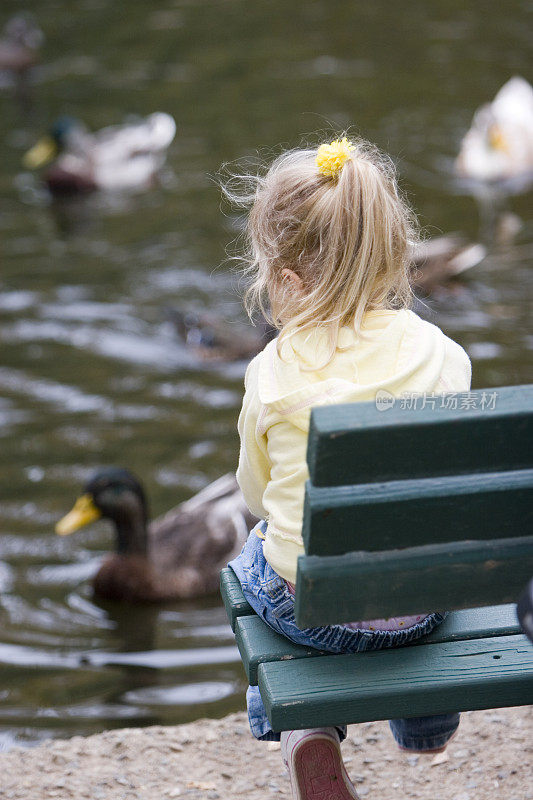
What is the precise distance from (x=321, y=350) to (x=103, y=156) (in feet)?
32.5

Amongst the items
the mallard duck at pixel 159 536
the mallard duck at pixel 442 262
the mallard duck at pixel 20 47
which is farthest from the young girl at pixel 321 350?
the mallard duck at pixel 20 47

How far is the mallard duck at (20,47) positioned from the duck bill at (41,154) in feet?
9.91

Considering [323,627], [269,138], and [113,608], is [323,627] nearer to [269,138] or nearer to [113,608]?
[113,608]

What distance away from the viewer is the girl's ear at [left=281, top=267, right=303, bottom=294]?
2.65 m

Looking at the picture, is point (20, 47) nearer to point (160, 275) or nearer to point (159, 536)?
point (160, 275)

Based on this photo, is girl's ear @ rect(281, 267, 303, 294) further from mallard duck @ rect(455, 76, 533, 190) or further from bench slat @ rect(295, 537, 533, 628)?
mallard duck @ rect(455, 76, 533, 190)

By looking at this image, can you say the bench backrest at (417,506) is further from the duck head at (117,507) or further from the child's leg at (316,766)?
the duck head at (117,507)

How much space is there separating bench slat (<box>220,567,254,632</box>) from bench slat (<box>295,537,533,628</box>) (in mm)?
406

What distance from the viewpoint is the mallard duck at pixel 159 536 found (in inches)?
231

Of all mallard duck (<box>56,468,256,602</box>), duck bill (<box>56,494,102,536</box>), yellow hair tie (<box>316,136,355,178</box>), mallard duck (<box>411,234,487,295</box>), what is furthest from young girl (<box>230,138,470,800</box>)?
mallard duck (<box>411,234,487,295</box>)

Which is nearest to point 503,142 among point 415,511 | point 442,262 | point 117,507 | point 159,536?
point 442,262

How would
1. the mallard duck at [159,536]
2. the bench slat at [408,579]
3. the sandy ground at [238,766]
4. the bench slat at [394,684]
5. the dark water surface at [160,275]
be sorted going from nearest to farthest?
the bench slat at [408,579] → the bench slat at [394,684] → the sandy ground at [238,766] → the dark water surface at [160,275] → the mallard duck at [159,536]

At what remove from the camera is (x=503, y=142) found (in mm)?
11500

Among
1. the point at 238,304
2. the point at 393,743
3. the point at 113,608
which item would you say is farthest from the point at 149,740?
the point at 238,304
